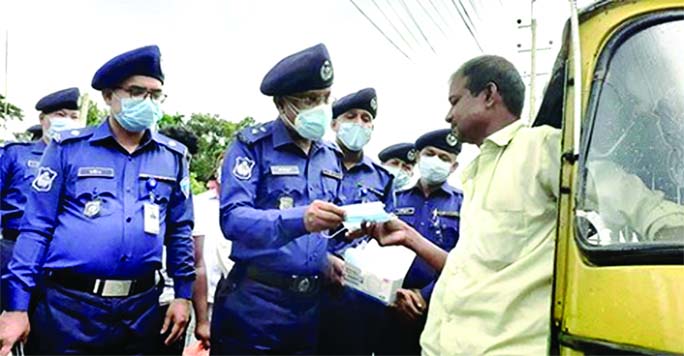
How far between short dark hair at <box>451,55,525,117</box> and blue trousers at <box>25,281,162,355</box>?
1.90m

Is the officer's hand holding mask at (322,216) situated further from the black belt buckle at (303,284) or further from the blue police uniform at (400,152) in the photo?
the blue police uniform at (400,152)

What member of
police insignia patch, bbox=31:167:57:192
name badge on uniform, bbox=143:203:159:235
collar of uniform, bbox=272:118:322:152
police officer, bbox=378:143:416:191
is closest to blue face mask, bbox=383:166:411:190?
police officer, bbox=378:143:416:191

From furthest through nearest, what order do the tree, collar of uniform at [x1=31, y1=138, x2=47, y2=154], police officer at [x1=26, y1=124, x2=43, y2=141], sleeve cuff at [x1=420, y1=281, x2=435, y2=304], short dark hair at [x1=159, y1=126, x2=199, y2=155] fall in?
1. police officer at [x1=26, y1=124, x2=43, y2=141]
2. short dark hair at [x1=159, y1=126, x2=199, y2=155]
3. collar of uniform at [x1=31, y1=138, x2=47, y2=154]
4. the tree
5. sleeve cuff at [x1=420, y1=281, x2=435, y2=304]

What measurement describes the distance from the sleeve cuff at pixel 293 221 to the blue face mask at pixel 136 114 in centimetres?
93

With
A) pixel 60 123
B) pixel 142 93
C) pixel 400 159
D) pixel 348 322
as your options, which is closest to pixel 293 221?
pixel 142 93

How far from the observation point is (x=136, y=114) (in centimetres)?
324

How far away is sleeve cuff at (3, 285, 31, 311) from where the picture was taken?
2.85m

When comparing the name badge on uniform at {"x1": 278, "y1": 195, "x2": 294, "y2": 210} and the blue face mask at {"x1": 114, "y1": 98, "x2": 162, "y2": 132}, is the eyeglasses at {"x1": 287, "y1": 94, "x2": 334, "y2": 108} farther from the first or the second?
the blue face mask at {"x1": 114, "y1": 98, "x2": 162, "y2": 132}

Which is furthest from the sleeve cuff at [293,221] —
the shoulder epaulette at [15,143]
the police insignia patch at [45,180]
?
the shoulder epaulette at [15,143]

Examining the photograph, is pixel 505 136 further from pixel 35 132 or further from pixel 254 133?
pixel 35 132

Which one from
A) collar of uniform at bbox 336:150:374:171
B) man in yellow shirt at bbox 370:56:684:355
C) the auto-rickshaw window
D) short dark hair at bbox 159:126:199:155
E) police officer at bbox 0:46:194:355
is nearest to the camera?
the auto-rickshaw window

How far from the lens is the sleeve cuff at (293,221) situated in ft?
9.41

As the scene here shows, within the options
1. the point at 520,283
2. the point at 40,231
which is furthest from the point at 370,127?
the point at 520,283

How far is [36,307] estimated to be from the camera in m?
2.98
